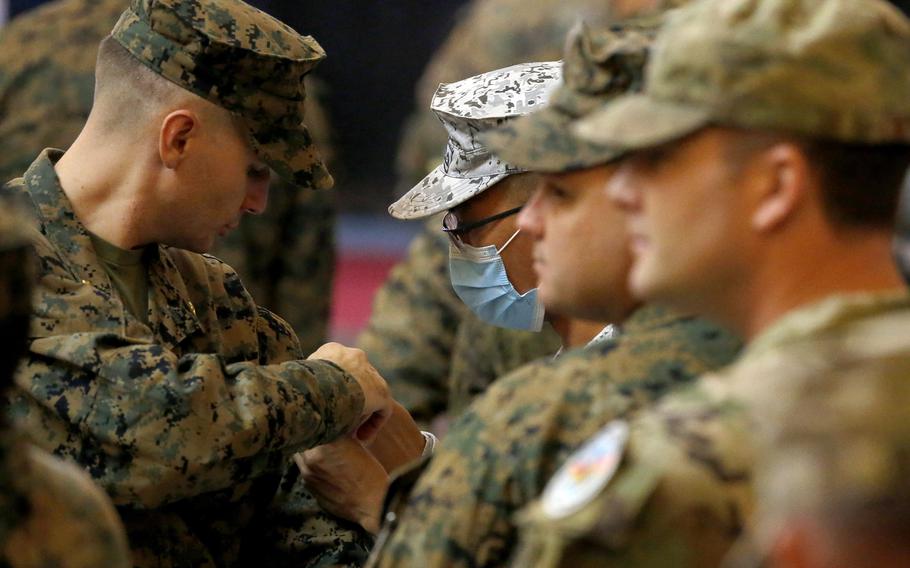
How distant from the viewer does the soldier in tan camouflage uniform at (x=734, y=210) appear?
169 centimetres

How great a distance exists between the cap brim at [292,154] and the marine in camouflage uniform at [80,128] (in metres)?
2.40

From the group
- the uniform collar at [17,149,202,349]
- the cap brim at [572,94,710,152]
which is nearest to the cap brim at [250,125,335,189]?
the uniform collar at [17,149,202,349]

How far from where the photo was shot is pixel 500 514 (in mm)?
2062

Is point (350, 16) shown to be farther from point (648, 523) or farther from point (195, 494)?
point (648, 523)

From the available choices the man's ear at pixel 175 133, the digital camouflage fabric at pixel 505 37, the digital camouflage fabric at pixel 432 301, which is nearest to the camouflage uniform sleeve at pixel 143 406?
the man's ear at pixel 175 133

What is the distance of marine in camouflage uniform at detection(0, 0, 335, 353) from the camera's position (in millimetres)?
5438

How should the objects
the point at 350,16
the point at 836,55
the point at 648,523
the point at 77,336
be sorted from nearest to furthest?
1. the point at 648,523
2. the point at 836,55
3. the point at 77,336
4. the point at 350,16

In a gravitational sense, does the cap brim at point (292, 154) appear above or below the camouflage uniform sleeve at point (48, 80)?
above

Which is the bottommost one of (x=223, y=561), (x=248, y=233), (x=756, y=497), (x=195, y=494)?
(x=248, y=233)

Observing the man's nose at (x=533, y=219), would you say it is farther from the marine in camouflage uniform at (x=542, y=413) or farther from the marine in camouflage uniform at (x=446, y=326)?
the marine in camouflage uniform at (x=446, y=326)

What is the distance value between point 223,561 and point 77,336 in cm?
59

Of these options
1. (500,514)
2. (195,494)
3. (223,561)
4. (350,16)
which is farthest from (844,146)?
(350,16)

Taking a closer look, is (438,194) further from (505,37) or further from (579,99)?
(505,37)

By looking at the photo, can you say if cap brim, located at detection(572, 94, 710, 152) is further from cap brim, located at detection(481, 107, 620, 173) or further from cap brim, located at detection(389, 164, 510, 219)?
cap brim, located at detection(389, 164, 510, 219)
